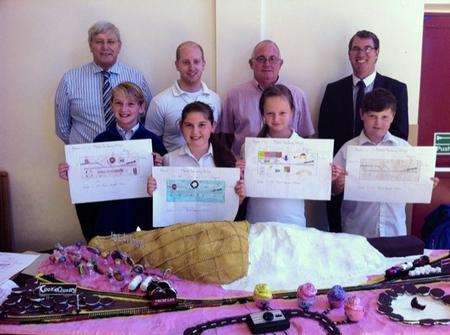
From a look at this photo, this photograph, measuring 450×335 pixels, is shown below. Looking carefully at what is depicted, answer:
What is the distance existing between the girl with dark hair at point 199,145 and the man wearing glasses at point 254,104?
789 mm

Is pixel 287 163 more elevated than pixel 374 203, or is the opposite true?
pixel 287 163

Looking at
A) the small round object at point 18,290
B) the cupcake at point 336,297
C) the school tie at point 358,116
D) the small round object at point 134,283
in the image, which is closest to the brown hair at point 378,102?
the school tie at point 358,116

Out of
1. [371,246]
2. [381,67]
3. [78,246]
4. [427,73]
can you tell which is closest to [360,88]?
[381,67]

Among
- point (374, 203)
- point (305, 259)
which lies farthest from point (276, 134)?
point (305, 259)

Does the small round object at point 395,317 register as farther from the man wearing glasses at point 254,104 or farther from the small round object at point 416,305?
the man wearing glasses at point 254,104

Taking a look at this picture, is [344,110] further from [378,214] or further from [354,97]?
[378,214]

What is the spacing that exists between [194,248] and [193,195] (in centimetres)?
47

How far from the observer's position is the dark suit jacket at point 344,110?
3.35 metres

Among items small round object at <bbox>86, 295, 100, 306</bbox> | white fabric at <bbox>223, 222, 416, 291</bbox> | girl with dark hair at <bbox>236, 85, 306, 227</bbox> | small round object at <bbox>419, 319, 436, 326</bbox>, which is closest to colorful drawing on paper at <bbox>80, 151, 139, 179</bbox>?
girl with dark hair at <bbox>236, 85, 306, 227</bbox>

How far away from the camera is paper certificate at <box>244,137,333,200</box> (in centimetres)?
250

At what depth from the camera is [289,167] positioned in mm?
2531

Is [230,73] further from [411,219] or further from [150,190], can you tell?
[411,219]

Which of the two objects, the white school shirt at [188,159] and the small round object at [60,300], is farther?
the white school shirt at [188,159]

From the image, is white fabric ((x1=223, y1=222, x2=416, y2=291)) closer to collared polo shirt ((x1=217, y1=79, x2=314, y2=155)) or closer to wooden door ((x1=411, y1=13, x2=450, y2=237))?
collared polo shirt ((x1=217, y1=79, x2=314, y2=155))
